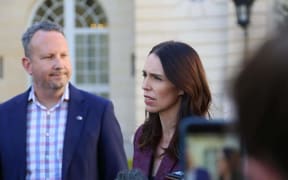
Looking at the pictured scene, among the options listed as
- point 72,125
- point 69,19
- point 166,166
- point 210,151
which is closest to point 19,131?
point 72,125

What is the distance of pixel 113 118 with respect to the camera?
11.7 feet

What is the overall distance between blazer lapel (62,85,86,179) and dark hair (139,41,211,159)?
62 cm

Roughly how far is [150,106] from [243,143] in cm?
210

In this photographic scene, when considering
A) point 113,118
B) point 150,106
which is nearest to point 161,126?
point 150,106

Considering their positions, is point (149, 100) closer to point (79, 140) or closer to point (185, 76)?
point (185, 76)

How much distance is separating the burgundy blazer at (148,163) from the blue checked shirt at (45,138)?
1.38 feet

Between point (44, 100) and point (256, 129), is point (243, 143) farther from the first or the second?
point (44, 100)

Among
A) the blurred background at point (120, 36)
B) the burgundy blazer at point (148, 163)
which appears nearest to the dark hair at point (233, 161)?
the burgundy blazer at point (148, 163)

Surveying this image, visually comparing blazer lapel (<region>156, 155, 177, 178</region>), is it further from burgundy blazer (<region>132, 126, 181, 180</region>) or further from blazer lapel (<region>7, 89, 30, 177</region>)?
blazer lapel (<region>7, 89, 30, 177</region>)

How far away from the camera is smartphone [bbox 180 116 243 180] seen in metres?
0.98

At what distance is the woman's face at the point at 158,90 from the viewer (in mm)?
2939

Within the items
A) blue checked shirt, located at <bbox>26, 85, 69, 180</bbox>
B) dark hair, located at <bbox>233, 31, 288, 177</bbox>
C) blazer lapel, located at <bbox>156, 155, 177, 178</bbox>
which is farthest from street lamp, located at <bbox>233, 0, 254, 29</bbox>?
dark hair, located at <bbox>233, 31, 288, 177</bbox>

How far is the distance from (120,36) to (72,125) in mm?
13453

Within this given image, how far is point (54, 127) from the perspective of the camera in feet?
11.2
